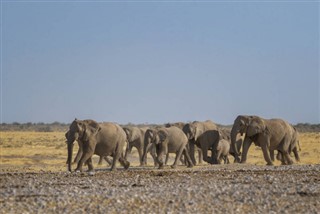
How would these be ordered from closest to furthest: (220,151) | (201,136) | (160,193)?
(160,193) → (201,136) → (220,151)

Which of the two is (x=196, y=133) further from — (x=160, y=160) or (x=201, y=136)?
(x=160, y=160)

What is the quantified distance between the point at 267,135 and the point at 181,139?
157 inches

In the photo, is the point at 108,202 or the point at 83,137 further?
the point at 83,137

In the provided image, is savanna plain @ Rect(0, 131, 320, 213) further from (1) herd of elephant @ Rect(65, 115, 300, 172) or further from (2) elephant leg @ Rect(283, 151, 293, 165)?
(2) elephant leg @ Rect(283, 151, 293, 165)

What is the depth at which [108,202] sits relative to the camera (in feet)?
59.1

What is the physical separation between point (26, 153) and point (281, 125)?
63.6 feet

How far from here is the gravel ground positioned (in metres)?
17.4

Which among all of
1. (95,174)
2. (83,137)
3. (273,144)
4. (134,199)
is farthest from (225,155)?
(134,199)

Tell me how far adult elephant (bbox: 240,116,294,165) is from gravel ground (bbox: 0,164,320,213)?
10571mm

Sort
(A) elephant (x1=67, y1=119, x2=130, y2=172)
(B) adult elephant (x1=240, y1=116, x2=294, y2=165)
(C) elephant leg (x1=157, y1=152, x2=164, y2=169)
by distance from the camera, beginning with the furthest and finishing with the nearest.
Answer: (B) adult elephant (x1=240, y1=116, x2=294, y2=165), (C) elephant leg (x1=157, y1=152, x2=164, y2=169), (A) elephant (x1=67, y1=119, x2=130, y2=172)

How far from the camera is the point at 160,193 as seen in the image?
64.6 ft

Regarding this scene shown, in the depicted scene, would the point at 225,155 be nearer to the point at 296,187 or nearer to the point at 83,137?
the point at 83,137

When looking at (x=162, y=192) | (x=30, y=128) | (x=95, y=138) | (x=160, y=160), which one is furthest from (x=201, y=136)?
(x=30, y=128)

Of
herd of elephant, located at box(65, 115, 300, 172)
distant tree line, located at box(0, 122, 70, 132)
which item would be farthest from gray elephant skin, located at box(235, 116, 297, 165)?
distant tree line, located at box(0, 122, 70, 132)
